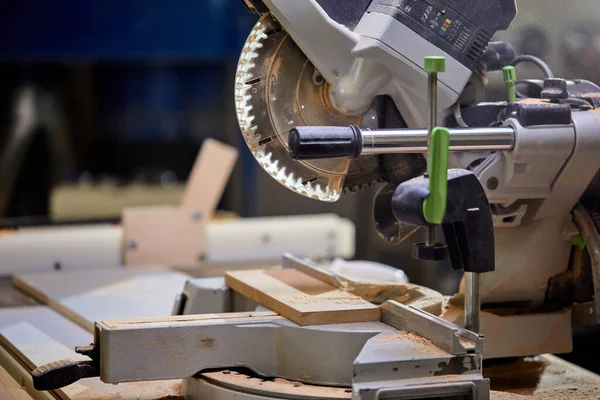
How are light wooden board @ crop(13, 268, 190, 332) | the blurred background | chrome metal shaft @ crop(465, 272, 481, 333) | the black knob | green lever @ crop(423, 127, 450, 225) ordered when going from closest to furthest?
green lever @ crop(423, 127, 450, 225)
chrome metal shaft @ crop(465, 272, 481, 333)
the black knob
light wooden board @ crop(13, 268, 190, 332)
the blurred background

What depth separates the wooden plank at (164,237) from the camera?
2.71 metres

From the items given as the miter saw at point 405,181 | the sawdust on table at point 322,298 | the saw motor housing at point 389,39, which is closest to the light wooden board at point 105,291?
the miter saw at point 405,181

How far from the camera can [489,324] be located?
1640 millimetres

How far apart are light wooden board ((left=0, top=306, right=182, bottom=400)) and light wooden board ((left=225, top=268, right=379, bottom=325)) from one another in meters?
0.21

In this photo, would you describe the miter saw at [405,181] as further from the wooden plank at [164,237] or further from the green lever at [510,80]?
the wooden plank at [164,237]

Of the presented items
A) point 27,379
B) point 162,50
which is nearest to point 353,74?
point 27,379

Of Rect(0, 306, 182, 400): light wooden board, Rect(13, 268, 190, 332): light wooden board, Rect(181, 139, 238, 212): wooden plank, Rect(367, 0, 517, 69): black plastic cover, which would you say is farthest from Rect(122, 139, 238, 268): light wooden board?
Rect(367, 0, 517, 69): black plastic cover

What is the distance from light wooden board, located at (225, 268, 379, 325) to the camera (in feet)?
4.69

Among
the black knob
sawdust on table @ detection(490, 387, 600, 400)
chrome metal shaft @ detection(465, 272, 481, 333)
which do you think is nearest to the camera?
chrome metal shaft @ detection(465, 272, 481, 333)

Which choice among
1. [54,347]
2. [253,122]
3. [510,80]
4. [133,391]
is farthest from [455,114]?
[54,347]

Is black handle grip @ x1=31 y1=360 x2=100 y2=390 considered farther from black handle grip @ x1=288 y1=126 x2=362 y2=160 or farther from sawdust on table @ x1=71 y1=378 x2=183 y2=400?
black handle grip @ x1=288 y1=126 x2=362 y2=160

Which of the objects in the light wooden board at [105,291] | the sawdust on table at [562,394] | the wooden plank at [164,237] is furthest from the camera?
the wooden plank at [164,237]

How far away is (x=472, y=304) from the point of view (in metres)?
1.34

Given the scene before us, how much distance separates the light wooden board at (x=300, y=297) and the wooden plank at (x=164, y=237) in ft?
3.25
